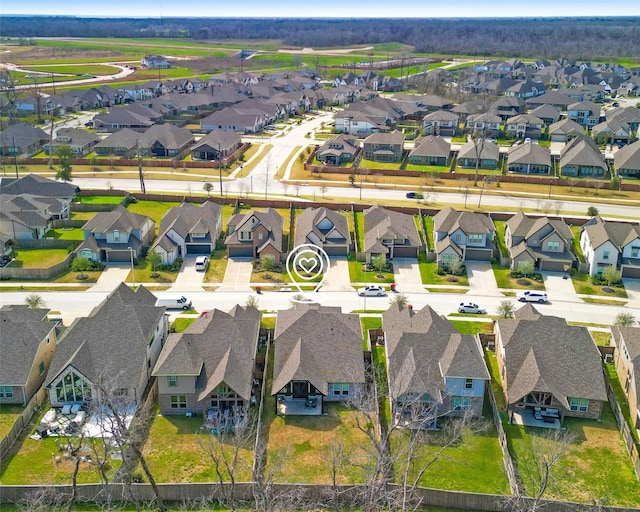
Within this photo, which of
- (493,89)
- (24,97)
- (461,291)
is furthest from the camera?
(493,89)

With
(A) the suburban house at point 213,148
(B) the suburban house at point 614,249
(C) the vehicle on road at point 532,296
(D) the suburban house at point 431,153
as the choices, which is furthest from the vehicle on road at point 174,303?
(D) the suburban house at point 431,153

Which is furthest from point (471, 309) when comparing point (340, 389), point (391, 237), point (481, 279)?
point (340, 389)

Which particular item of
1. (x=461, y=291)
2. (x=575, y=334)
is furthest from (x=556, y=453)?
(x=461, y=291)

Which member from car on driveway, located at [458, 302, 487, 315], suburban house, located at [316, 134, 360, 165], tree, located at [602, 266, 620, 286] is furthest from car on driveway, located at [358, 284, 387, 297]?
suburban house, located at [316, 134, 360, 165]

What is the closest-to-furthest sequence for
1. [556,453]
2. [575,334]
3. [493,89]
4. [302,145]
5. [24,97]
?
[556,453] → [575,334] → [302,145] → [24,97] → [493,89]

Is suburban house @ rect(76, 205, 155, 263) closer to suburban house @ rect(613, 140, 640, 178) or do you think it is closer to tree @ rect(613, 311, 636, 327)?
tree @ rect(613, 311, 636, 327)

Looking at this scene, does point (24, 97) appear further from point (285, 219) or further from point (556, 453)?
point (556, 453)

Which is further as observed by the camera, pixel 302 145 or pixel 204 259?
pixel 302 145
